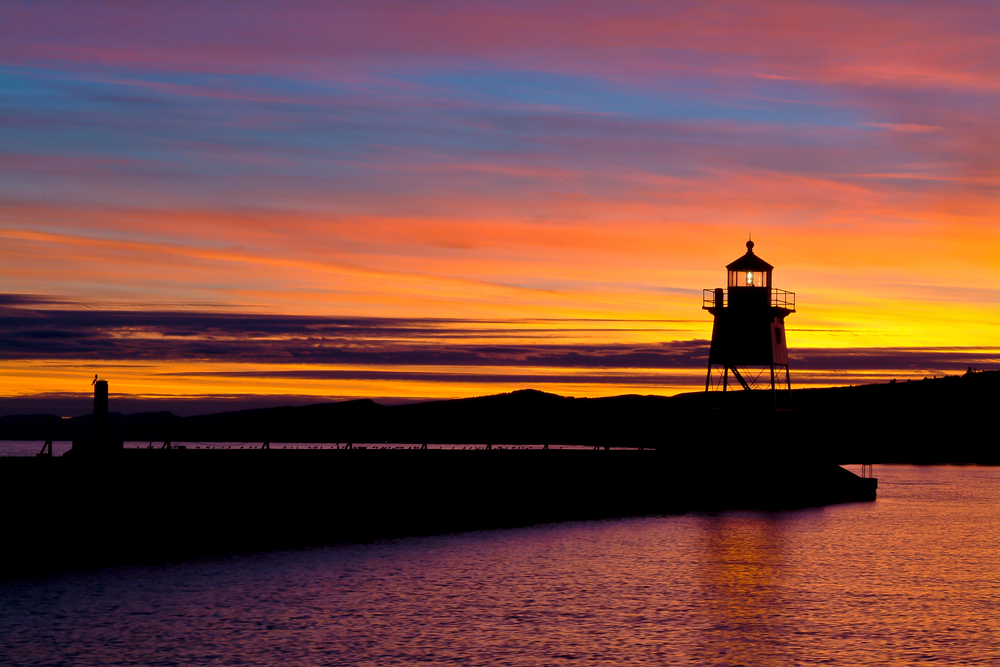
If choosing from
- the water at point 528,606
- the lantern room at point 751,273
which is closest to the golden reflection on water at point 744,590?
the water at point 528,606

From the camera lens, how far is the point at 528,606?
31.4 m

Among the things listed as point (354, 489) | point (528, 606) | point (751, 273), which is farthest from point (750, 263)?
point (528, 606)

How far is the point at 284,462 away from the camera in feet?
161

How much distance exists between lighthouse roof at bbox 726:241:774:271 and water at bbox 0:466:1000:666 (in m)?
23.0

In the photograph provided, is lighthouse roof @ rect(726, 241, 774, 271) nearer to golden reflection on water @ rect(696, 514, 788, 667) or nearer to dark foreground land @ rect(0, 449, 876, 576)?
dark foreground land @ rect(0, 449, 876, 576)

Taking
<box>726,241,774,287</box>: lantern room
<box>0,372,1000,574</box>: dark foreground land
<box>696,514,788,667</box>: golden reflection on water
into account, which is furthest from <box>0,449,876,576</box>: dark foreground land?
<box>726,241,774,287</box>: lantern room

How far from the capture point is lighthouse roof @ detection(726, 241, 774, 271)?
67688mm

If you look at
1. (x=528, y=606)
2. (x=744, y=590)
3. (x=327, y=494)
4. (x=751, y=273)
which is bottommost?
(x=744, y=590)

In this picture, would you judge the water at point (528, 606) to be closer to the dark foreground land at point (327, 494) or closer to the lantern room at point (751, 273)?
the dark foreground land at point (327, 494)

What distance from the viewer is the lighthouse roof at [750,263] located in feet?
222

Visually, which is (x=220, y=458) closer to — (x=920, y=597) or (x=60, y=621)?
(x=60, y=621)

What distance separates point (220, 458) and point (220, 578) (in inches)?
486

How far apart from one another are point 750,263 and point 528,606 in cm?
4156

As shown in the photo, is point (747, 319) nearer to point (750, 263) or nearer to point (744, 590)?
point (750, 263)
